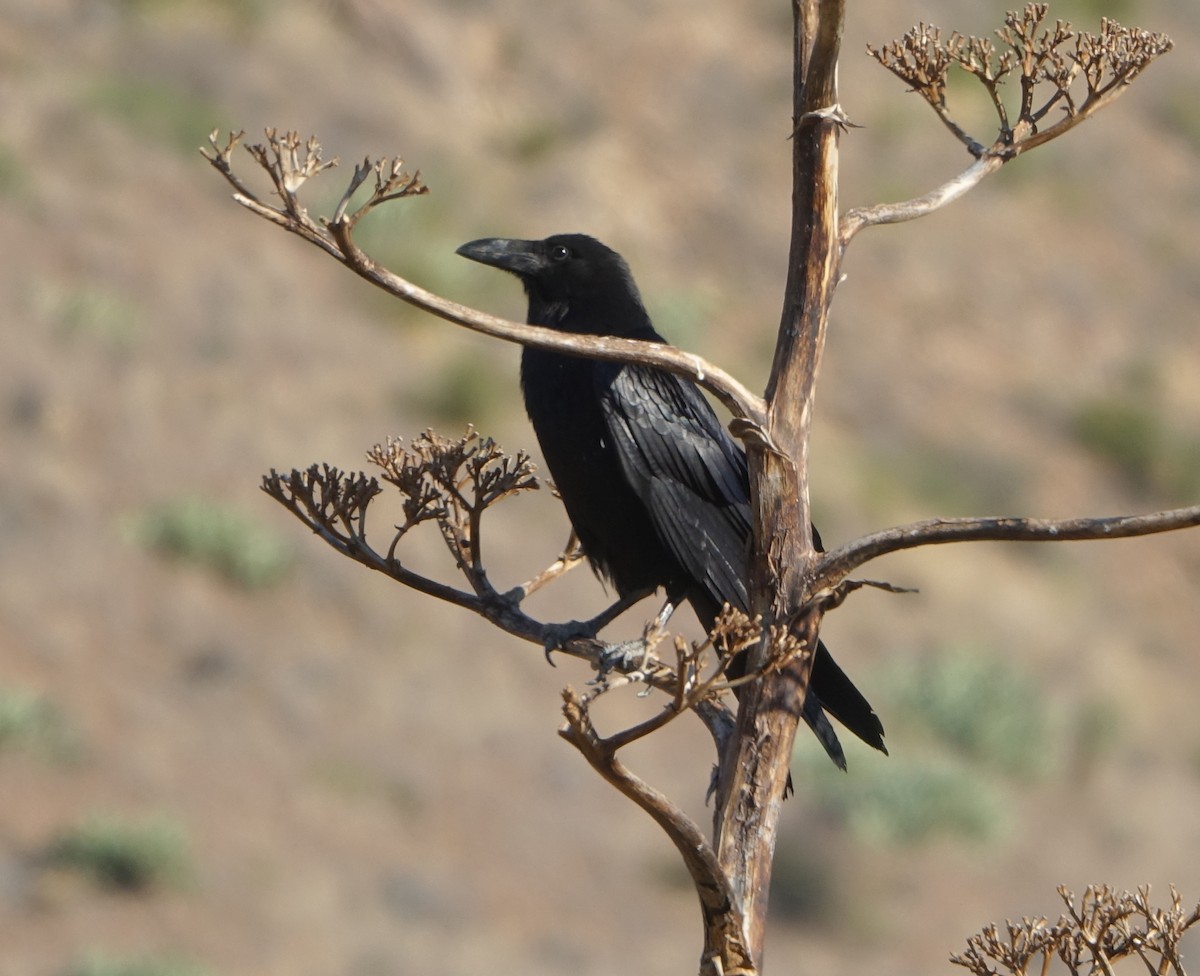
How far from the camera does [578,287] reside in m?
6.67

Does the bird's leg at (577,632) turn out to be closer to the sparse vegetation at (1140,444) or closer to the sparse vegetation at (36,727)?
the sparse vegetation at (36,727)

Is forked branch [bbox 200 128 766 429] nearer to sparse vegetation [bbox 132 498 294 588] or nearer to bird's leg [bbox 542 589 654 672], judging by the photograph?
bird's leg [bbox 542 589 654 672]

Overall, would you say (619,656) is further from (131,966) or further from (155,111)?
(155,111)

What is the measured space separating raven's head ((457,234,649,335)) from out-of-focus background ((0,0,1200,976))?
7133mm

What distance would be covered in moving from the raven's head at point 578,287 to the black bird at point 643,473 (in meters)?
0.27

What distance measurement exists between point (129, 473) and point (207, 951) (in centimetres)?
600

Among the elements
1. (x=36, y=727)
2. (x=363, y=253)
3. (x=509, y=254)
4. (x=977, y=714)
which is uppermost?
(x=977, y=714)

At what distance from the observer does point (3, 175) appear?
19828mm

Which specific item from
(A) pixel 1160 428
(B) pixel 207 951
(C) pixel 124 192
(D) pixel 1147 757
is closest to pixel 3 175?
(C) pixel 124 192

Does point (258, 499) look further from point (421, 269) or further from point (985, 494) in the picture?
point (985, 494)

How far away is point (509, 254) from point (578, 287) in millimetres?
391

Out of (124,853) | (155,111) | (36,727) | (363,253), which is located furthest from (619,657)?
(155,111)

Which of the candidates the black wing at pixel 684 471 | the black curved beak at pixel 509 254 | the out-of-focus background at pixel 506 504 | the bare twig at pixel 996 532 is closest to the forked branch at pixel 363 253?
the bare twig at pixel 996 532

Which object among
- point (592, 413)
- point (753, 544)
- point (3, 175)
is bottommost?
point (753, 544)
